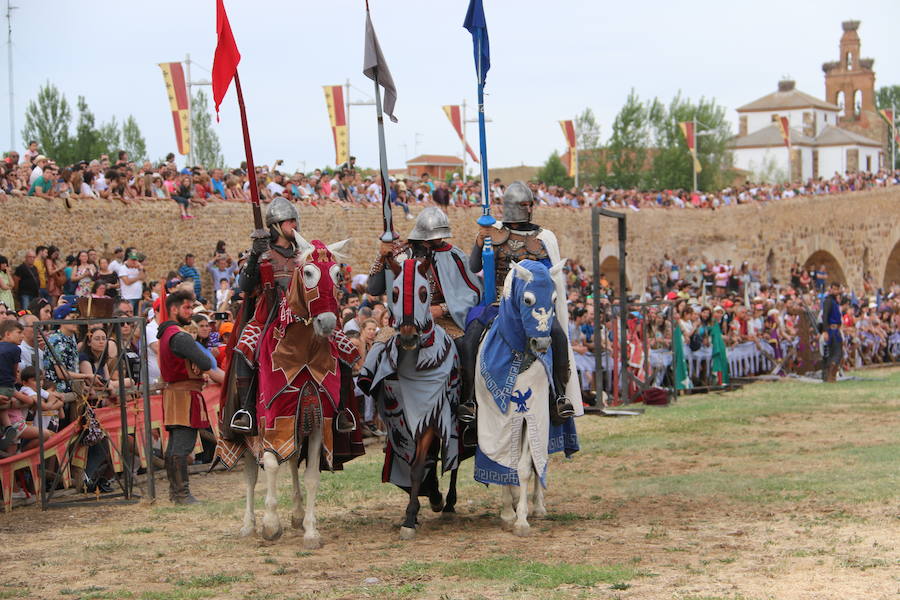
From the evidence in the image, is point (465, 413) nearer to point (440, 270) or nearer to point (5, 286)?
point (440, 270)

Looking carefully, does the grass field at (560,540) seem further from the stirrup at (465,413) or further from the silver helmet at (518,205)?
the silver helmet at (518,205)

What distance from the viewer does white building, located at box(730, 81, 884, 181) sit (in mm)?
84125

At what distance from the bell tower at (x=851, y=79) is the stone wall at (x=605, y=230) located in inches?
1880

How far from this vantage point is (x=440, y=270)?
842 cm

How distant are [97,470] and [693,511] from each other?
16.8 feet

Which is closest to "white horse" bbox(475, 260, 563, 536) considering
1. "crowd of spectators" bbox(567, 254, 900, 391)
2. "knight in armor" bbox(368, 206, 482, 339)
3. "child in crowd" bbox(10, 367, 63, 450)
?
"knight in armor" bbox(368, 206, 482, 339)

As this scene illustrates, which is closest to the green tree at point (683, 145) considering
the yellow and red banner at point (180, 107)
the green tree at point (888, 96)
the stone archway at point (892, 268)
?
the stone archway at point (892, 268)

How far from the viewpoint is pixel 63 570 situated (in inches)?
276

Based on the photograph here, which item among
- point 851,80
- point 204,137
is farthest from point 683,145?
point 851,80

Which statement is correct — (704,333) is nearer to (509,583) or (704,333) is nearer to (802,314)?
(802,314)

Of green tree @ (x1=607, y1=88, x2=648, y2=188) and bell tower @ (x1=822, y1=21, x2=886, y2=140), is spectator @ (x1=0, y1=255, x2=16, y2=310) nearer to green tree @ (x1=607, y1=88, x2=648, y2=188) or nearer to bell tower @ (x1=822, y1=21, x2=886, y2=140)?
green tree @ (x1=607, y1=88, x2=648, y2=188)

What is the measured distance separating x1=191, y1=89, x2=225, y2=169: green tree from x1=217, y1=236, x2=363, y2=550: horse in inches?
1897

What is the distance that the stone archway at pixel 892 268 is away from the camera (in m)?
53.2

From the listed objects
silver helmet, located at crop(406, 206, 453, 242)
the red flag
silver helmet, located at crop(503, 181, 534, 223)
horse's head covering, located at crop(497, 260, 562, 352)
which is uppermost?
the red flag
